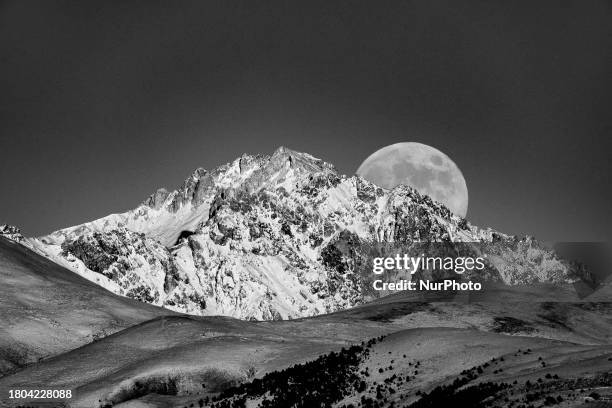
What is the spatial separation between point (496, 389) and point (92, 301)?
5252 inches

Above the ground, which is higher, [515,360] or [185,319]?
[185,319]

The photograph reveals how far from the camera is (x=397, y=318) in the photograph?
582 feet

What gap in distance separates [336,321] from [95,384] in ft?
244

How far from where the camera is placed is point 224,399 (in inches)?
2901

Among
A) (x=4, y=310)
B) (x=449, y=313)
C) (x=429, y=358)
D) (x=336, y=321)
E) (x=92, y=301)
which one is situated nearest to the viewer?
(x=429, y=358)

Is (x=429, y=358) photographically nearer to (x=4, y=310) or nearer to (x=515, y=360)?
(x=515, y=360)

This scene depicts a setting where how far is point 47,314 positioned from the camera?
489ft

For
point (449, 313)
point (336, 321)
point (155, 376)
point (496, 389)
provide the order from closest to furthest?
point (496, 389), point (155, 376), point (336, 321), point (449, 313)

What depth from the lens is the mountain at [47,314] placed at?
409ft

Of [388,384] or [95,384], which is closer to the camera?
[388,384]

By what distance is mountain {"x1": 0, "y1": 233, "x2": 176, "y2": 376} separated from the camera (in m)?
125

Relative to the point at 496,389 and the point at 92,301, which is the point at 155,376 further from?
the point at 92,301

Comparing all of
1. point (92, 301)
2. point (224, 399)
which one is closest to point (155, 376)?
point (224, 399)

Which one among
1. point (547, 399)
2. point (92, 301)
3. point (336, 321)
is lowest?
point (547, 399)
